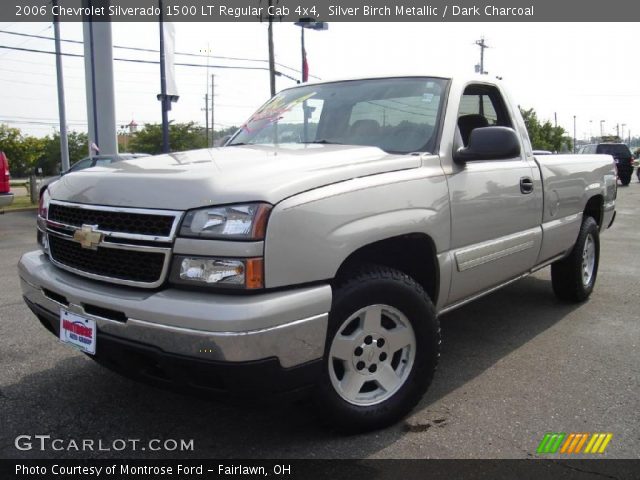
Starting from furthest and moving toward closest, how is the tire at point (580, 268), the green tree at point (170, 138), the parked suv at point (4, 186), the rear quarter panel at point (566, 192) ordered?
the green tree at point (170, 138)
the parked suv at point (4, 186)
the tire at point (580, 268)
the rear quarter panel at point (566, 192)

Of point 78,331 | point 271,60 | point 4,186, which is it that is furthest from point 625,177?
point 78,331

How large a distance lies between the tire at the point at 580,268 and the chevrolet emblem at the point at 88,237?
13.0 feet

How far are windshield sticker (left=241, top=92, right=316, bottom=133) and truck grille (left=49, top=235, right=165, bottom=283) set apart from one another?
1710mm

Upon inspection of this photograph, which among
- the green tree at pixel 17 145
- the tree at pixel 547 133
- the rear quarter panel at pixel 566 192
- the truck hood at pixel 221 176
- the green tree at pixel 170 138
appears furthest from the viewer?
the green tree at pixel 170 138

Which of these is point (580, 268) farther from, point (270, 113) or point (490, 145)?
point (270, 113)

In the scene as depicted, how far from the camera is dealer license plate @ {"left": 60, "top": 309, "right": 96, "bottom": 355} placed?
8.09ft

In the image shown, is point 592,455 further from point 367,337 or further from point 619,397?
point 367,337

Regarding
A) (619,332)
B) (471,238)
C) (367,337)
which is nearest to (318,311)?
(367,337)

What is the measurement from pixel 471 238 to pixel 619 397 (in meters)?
1.22

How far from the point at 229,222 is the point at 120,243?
53 cm

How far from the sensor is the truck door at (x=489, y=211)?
10.6ft

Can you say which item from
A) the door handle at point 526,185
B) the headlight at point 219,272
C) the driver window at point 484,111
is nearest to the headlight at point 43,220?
the headlight at point 219,272

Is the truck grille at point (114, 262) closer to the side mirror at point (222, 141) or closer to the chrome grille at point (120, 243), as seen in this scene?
the chrome grille at point (120, 243)

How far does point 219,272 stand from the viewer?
2.23m
